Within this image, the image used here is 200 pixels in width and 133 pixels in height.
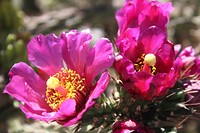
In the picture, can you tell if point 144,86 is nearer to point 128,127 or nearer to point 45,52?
point 128,127

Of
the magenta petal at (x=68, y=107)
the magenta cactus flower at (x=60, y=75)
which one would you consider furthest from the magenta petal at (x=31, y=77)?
the magenta petal at (x=68, y=107)

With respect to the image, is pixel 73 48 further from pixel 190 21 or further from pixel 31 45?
pixel 190 21

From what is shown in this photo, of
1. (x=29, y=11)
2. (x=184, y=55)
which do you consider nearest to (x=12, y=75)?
(x=184, y=55)

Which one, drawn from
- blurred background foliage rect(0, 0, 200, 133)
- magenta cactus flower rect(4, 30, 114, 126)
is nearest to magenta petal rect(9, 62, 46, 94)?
magenta cactus flower rect(4, 30, 114, 126)

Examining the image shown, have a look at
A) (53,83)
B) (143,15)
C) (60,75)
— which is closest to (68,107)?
(53,83)

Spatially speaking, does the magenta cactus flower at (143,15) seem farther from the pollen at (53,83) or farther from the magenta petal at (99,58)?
the pollen at (53,83)
